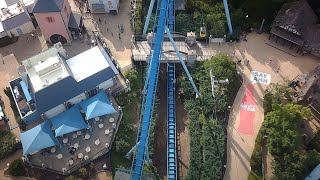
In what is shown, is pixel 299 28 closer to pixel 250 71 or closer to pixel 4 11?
pixel 250 71

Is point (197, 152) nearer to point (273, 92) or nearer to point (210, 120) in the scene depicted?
point (210, 120)

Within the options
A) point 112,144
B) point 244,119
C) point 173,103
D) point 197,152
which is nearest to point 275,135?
point 244,119

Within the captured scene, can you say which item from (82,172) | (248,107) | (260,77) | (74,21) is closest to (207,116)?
(248,107)

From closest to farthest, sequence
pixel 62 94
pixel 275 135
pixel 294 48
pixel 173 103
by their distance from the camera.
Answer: pixel 275 135, pixel 62 94, pixel 173 103, pixel 294 48

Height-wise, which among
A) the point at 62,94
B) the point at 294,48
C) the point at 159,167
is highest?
the point at 294,48

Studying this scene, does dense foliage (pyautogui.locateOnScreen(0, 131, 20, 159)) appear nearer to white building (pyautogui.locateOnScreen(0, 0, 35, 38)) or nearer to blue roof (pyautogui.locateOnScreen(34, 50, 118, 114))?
blue roof (pyautogui.locateOnScreen(34, 50, 118, 114))

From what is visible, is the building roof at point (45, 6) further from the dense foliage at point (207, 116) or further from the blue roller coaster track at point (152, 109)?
the dense foliage at point (207, 116)
